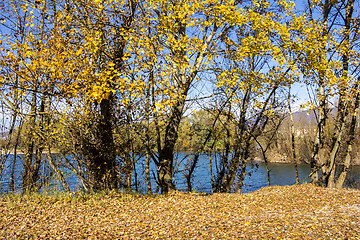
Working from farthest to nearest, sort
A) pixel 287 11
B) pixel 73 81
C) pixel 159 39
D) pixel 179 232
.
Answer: pixel 287 11 → pixel 159 39 → pixel 73 81 → pixel 179 232

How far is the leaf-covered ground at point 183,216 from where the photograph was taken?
4137 millimetres

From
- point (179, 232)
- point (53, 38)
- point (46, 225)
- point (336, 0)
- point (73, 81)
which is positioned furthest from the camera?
point (336, 0)

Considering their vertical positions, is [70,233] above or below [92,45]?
below

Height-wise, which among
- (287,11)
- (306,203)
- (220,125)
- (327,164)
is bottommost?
(306,203)

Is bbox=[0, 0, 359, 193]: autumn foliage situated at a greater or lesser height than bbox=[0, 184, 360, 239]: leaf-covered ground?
greater

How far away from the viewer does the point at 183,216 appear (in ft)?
16.8

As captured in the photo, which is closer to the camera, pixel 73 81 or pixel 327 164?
pixel 73 81

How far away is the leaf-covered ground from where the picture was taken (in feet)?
13.6

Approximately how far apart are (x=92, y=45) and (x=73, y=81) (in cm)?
93

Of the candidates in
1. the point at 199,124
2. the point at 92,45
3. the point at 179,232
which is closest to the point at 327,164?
the point at 199,124

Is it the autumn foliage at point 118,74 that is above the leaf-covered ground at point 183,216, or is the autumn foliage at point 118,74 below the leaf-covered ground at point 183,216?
above

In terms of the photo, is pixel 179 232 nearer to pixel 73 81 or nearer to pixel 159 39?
pixel 73 81

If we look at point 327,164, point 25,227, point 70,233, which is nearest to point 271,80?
point 327,164

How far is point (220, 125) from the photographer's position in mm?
10617
